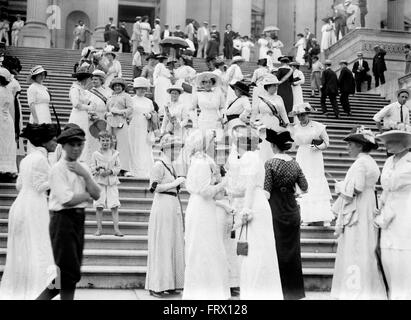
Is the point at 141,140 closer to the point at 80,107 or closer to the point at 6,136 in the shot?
the point at 80,107

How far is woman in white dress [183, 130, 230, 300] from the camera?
7781mm

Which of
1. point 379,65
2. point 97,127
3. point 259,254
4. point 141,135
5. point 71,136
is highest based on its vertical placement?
point 379,65

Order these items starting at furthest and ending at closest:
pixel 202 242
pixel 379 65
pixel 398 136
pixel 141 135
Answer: pixel 379 65 < pixel 141 135 < pixel 202 242 < pixel 398 136

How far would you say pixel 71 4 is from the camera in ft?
128

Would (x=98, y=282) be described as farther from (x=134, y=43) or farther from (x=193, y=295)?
(x=134, y=43)

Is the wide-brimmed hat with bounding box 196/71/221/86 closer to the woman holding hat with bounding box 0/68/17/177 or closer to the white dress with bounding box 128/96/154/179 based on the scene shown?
the white dress with bounding box 128/96/154/179

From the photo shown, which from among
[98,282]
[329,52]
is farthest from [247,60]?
[98,282]

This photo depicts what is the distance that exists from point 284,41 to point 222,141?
94.3 ft

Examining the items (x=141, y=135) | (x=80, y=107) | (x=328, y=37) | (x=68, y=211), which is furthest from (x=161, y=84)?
(x=328, y=37)

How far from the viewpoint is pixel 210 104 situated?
1250 centimetres

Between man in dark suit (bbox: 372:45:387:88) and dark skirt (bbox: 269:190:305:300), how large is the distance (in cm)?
1572

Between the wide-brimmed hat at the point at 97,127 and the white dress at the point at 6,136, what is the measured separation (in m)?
1.43

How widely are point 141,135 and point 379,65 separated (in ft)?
38.4

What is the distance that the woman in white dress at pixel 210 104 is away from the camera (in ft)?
40.9
